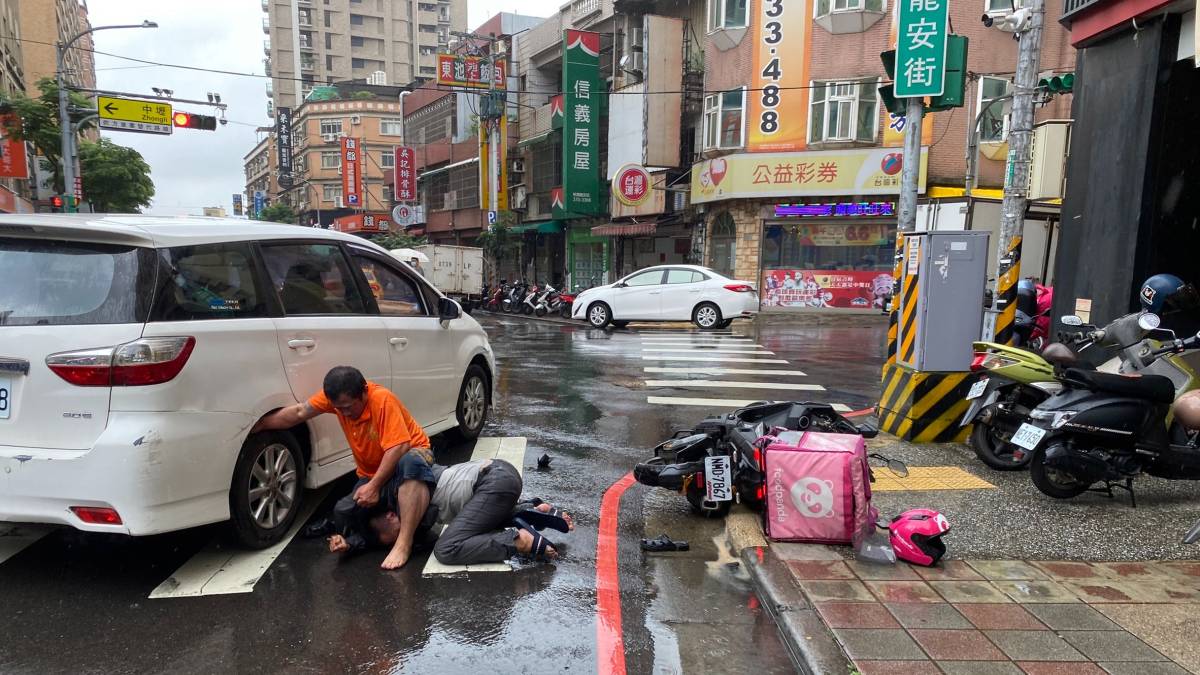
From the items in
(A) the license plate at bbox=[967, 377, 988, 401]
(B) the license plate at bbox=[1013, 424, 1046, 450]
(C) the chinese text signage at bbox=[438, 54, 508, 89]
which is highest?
(C) the chinese text signage at bbox=[438, 54, 508, 89]

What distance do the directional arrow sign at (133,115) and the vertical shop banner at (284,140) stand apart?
5394cm

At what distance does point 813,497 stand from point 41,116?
2781 cm

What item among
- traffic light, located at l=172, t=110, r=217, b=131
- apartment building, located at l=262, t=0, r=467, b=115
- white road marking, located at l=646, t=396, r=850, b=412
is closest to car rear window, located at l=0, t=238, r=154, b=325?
white road marking, located at l=646, t=396, r=850, b=412

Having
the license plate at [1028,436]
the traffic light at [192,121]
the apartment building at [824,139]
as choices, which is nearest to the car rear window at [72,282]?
the license plate at [1028,436]

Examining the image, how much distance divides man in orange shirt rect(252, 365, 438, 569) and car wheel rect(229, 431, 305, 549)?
127mm

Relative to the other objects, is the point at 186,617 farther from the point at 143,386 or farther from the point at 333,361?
the point at 333,361

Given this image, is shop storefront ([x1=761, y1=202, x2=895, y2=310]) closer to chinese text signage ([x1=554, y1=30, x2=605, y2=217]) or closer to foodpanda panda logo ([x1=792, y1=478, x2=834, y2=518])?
chinese text signage ([x1=554, y1=30, x2=605, y2=217])

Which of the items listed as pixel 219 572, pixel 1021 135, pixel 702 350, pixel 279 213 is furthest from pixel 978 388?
pixel 279 213

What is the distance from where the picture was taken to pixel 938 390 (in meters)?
6.17

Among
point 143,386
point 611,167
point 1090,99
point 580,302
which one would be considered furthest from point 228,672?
point 611,167

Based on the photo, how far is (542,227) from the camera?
32.6 m

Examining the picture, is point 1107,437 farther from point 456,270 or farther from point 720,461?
point 456,270

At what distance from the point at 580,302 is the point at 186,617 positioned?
14.6 metres

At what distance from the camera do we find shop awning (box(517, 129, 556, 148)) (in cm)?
3130
